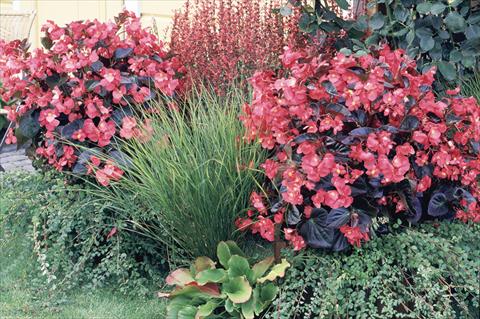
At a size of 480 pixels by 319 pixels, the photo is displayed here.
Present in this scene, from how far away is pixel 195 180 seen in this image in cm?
294

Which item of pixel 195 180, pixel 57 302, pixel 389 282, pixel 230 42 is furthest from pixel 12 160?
pixel 389 282

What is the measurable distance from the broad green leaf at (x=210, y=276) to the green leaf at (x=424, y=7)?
167cm

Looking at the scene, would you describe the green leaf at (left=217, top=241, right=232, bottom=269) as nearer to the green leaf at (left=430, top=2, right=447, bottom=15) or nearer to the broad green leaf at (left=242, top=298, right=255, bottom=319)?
the broad green leaf at (left=242, top=298, right=255, bottom=319)

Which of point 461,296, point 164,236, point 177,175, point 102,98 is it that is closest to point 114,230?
point 164,236

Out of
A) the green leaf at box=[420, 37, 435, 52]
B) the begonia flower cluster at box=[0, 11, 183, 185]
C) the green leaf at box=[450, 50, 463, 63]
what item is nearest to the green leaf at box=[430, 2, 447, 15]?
the green leaf at box=[420, 37, 435, 52]

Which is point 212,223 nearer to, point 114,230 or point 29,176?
point 114,230

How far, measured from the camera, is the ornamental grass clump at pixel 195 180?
2.94 m

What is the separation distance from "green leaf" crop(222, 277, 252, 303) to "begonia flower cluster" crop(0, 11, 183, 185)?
2.93 feet

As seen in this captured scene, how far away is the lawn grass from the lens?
2988 mm

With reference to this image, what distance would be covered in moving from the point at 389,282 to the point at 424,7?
4.94 feet

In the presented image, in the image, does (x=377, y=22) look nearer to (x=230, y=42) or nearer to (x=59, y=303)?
(x=230, y=42)

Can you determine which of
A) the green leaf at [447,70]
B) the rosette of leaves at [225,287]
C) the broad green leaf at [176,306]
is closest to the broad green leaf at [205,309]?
the rosette of leaves at [225,287]

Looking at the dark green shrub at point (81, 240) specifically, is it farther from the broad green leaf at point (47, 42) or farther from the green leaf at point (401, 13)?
the green leaf at point (401, 13)

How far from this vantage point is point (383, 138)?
2.67 metres
